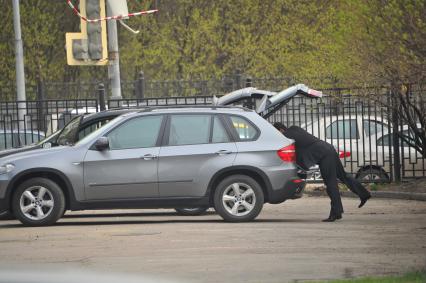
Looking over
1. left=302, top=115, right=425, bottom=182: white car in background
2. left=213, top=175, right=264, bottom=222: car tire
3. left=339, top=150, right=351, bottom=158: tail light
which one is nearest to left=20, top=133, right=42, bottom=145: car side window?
left=302, top=115, right=425, bottom=182: white car in background

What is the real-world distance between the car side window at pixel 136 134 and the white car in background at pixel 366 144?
7754 millimetres

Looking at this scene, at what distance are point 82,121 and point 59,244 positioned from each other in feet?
13.8

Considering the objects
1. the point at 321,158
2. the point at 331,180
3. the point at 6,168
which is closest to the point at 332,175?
the point at 331,180

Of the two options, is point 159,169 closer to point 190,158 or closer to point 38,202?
point 190,158

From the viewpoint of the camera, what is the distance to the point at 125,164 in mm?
17281

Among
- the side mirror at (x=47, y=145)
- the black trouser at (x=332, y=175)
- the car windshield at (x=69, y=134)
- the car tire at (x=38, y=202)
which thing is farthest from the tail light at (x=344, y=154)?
the car tire at (x=38, y=202)

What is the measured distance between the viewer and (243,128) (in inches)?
700

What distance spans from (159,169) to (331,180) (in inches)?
96.7

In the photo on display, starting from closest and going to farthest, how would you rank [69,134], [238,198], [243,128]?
1. [238,198]
2. [243,128]
3. [69,134]

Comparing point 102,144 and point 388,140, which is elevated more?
point 102,144

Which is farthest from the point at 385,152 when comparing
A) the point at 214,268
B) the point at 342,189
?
the point at 214,268

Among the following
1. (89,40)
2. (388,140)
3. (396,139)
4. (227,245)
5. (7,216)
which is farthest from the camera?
(388,140)

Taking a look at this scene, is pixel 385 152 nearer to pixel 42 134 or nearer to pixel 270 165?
pixel 42 134

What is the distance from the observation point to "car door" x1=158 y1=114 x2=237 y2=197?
17.3m
